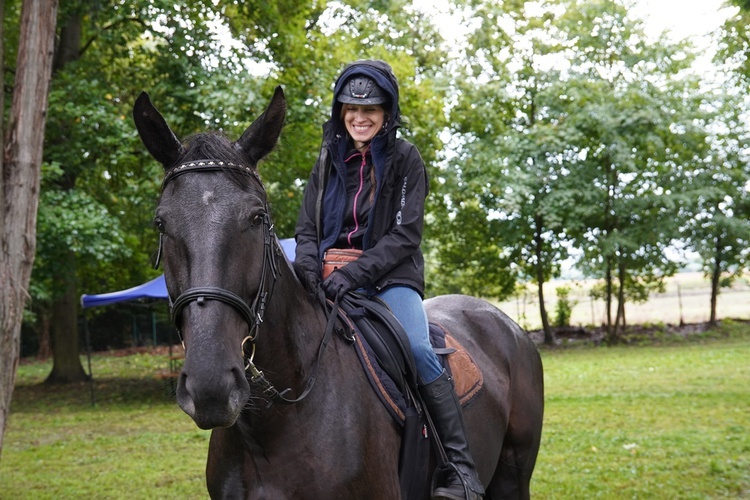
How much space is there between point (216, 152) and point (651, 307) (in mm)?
36549

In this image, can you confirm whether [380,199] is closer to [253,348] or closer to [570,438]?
[253,348]

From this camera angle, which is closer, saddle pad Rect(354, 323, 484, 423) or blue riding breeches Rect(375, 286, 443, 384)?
saddle pad Rect(354, 323, 484, 423)

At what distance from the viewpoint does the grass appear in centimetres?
877

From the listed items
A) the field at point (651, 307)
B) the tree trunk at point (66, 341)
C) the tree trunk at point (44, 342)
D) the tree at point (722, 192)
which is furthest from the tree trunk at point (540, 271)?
the tree trunk at point (44, 342)

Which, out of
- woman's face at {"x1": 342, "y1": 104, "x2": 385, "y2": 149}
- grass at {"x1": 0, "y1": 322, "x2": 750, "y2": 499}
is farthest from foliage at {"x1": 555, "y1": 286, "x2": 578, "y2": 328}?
woman's face at {"x1": 342, "y1": 104, "x2": 385, "y2": 149}

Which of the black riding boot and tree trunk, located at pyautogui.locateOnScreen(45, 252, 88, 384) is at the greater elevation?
the black riding boot

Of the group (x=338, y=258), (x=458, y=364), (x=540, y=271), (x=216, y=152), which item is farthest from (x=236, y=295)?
(x=540, y=271)

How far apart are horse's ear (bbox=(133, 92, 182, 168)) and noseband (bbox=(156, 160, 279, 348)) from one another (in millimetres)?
117

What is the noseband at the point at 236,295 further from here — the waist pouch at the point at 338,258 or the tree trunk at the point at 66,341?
the tree trunk at the point at 66,341

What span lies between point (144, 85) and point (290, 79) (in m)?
3.15

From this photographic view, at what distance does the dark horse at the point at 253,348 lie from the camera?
2.56 m

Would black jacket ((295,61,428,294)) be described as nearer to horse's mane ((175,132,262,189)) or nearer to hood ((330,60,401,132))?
hood ((330,60,401,132))

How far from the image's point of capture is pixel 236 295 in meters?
2.66

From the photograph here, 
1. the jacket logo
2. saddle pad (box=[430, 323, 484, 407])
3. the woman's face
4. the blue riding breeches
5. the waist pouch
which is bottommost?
saddle pad (box=[430, 323, 484, 407])
